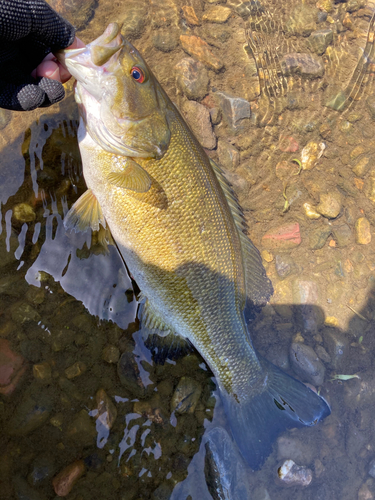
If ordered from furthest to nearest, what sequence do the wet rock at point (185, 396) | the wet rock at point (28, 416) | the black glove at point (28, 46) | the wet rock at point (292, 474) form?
the wet rock at point (292, 474)
the wet rock at point (185, 396)
the wet rock at point (28, 416)
the black glove at point (28, 46)

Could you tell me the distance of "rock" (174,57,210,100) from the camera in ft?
10.5

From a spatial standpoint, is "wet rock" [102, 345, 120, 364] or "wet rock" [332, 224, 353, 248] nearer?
"wet rock" [102, 345, 120, 364]

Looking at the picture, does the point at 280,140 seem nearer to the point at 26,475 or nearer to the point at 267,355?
the point at 267,355

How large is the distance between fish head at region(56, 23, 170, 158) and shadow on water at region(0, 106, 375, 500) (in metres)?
0.71

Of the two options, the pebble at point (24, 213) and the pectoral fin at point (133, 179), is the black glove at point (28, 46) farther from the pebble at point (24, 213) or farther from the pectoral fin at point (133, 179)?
the pebble at point (24, 213)

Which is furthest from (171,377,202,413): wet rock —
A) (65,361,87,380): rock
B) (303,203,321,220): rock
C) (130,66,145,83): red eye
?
(130,66,145,83): red eye

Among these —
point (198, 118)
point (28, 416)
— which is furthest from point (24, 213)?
point (198, 118)

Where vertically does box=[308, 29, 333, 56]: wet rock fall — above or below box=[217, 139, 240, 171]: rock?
above

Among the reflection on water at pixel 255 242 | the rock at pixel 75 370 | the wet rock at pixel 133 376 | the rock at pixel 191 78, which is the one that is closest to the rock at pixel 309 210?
the reflection on water at pixel 255 242

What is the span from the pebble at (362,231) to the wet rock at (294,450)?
7.37 ft

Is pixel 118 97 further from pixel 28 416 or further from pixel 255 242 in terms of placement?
pixel 28 416

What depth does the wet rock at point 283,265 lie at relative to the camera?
3.43 meters

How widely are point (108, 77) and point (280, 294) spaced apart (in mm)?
2601

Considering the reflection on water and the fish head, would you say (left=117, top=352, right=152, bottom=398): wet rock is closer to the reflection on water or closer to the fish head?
the reflection on water
